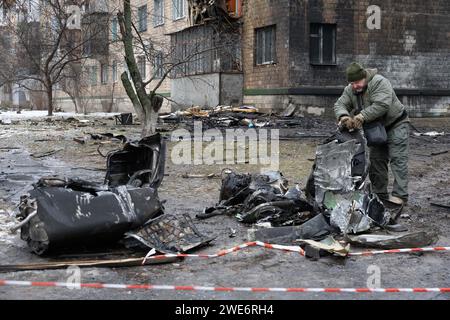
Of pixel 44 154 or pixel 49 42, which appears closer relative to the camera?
pixel 44 154

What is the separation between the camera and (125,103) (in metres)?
38.5

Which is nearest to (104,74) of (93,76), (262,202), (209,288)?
(93,76)

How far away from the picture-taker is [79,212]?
482 centimetres

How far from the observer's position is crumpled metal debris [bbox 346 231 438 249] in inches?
209

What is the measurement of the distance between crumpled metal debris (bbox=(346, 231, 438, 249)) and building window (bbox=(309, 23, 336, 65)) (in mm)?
18906

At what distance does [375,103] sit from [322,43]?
688 inches

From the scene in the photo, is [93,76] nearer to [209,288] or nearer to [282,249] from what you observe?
[282,249]

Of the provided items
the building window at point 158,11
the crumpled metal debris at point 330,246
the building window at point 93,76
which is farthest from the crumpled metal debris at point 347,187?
the building window at point 93,76

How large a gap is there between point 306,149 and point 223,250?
345 inches

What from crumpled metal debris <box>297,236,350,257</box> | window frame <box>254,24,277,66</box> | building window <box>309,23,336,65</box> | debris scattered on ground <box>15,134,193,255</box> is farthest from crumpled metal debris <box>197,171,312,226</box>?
window frame <box>254,24,277,66</box>

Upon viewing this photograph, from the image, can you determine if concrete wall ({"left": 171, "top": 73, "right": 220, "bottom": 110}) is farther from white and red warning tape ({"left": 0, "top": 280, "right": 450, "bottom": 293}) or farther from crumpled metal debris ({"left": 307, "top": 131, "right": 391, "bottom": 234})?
white and red warning tape ({"left": 0, "top": 280, "right": 450, "bottom": 293})

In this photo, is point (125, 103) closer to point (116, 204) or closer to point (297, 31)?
point (297, 31)
